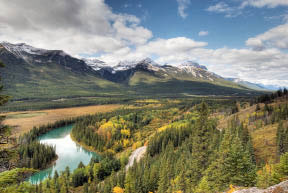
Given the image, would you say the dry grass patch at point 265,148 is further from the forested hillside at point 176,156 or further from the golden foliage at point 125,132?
the golden foliage at point 125,132

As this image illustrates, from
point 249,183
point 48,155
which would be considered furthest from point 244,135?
point 48,155

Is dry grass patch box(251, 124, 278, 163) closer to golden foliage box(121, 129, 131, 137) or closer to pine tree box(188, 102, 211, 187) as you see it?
pine tree box(188, 102, 211, 187)

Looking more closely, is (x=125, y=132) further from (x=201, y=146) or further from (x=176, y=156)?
(x=201, y=146)

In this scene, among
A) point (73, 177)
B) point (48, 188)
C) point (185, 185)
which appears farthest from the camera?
point (73, 177)

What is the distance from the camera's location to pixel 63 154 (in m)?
120

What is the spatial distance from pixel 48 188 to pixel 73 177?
14.9 m

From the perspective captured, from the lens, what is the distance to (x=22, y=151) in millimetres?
103312

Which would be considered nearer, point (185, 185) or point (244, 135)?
point (185, 185)

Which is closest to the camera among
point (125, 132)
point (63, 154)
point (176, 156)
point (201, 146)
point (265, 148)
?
point (201, 146)

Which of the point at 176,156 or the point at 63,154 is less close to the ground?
the point at 176,156

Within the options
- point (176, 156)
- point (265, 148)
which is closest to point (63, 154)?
point (176, 156)

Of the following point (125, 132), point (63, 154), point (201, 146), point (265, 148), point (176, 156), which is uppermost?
point (201, 146)

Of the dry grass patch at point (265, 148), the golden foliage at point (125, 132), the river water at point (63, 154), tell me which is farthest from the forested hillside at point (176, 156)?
the river water at point (63, 154)

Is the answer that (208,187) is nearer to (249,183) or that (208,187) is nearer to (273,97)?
(249,183)
